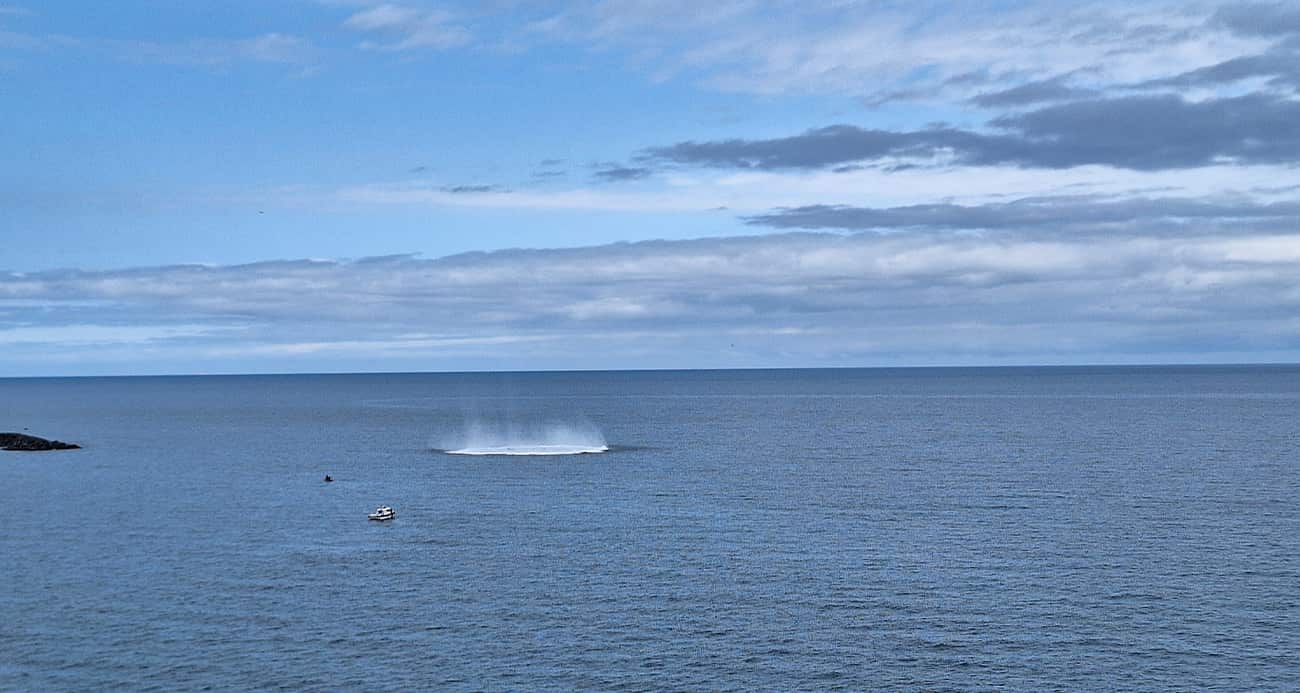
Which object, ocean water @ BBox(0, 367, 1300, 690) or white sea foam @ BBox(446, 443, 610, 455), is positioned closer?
ocean water @ BBox(0, 367, 1300, 690)

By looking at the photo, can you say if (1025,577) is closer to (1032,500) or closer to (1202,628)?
(1202,628)

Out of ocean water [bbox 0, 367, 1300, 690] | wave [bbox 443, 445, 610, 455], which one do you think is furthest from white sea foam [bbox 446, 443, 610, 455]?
ocean water [bbox 0, 367, 1300, 690]

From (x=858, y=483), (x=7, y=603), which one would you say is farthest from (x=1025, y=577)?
(x=7, y=603)

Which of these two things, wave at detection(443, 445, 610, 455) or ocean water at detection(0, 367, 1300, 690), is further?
wave at detection(443, 445, 610, 455)

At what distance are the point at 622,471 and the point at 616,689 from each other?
96.4 metres

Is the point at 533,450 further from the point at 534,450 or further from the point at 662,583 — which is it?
the point at 662,583

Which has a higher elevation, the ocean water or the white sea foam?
the white sea foam

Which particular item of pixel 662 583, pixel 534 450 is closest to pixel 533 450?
pixel 534 450

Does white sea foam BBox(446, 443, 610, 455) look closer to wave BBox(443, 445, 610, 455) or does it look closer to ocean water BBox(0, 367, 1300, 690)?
wave BBox(443, 445, 610, 455)

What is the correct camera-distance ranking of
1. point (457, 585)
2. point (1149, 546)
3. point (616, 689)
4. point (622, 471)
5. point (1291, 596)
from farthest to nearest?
point (622, 471) → point (1149, 546) → point (457, 585) → point (1291, 596) → point (616, 689)

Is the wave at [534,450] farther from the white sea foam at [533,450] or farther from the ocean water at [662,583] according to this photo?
the ocean water at [662,583]

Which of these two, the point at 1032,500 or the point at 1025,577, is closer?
the point at 1025,577

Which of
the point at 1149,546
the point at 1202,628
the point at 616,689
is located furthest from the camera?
the point at 1149,546

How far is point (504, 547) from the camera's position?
10194 cm
